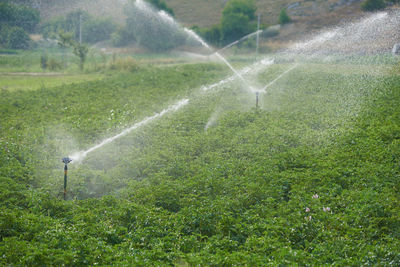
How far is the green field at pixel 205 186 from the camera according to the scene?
17.1ft

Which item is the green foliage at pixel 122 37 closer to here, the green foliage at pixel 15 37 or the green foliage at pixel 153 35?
the green foliage at pixel 153 35

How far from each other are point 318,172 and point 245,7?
58.0 metres

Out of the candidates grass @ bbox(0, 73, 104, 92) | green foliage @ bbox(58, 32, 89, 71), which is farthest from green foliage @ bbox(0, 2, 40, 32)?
grass @ bbox(0, 73, 104, 92)

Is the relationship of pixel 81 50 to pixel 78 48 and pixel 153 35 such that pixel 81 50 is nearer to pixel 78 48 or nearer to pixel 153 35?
pixel 78 48

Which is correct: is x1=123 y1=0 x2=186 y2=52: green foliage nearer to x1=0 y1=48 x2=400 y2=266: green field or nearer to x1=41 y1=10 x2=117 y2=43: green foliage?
x1=41 y1=10 x2=117 y2=43: green foliage

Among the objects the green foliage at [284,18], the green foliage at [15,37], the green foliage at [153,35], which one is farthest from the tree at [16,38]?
the green foliage at [284,18]

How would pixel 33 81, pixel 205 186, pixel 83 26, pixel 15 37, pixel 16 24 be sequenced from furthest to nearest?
1. pixel 83 26
2. pixel 16 24
3. pixel 15 37
4. pixel 33 81
5. pixel 205 186

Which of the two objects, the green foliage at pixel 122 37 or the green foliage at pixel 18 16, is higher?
the green foliage at pixel 18 16

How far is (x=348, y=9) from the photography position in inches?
2108

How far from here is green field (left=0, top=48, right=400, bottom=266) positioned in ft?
17.1

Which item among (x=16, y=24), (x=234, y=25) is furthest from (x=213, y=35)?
(x=16, y=24)

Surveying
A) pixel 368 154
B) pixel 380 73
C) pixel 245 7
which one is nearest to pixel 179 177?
pixel 368 154

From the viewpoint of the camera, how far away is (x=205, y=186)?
7.38 metres

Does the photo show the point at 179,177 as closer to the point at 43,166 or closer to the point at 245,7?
the point at 43,166
